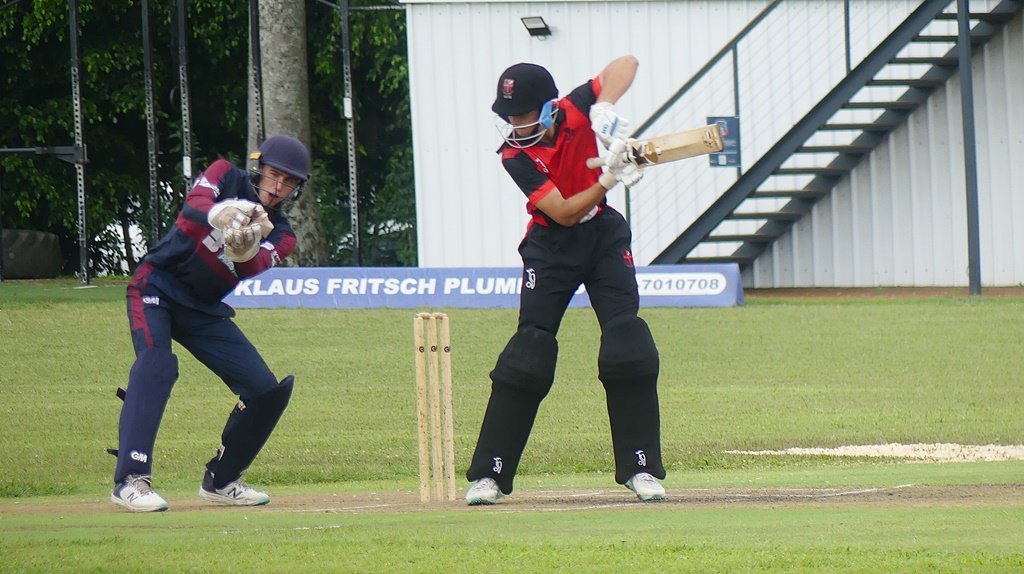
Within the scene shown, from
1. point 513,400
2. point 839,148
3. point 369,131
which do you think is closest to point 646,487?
point 513,400

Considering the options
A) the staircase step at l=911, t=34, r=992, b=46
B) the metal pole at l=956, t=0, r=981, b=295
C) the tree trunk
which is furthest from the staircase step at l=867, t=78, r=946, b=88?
the tree trunk

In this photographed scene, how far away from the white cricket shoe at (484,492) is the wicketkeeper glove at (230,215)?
154 cm

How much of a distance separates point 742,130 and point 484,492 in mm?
13844

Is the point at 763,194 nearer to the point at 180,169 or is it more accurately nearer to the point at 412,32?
the point at 412,32

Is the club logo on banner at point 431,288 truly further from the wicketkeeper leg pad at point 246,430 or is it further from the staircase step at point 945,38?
the wicketkeeper leg pad at point 246,430

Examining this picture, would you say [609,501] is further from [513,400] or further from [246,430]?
[246,430]

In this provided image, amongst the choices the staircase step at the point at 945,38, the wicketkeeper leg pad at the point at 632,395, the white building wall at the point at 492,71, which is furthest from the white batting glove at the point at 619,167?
the white building wall at the point at 492,71

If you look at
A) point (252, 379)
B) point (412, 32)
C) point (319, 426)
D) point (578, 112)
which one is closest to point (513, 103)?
point (578, 112)

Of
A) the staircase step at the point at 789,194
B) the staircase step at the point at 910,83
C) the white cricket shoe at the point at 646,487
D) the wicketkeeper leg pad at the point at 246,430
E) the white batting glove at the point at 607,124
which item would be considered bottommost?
the white cricket shoe at the point at 646,487

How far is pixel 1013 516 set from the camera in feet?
17.1

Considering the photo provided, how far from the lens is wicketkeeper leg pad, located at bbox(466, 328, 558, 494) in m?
6.18

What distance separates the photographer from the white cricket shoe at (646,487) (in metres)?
6.16

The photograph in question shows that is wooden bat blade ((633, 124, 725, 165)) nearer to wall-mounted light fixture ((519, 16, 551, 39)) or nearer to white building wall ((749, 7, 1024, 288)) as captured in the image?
wall-mounted light fixture ((519, 16, 551, 39))

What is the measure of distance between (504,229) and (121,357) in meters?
7.48
